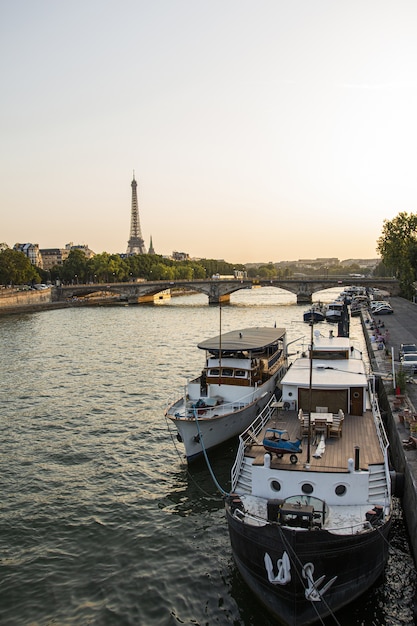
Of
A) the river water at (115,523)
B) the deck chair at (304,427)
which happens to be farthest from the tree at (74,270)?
the deck chair at (304,427)

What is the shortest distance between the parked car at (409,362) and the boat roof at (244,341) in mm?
7427

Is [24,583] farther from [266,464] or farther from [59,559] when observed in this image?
[266,464]

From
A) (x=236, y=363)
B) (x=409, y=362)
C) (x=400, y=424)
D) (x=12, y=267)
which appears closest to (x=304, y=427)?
(x=400, y=424)

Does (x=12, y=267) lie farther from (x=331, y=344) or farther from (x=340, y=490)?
(x=340, y=490)

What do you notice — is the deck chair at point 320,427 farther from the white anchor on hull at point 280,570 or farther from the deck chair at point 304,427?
the white anchor on hull at point 280,570

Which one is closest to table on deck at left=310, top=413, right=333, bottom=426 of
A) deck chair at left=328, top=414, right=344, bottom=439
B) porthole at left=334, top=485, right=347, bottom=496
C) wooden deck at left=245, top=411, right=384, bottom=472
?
deck chair at left=328, top=414, right=344, bottom=439

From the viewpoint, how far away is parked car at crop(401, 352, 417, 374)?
32.7m

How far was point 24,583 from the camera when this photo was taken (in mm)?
15961

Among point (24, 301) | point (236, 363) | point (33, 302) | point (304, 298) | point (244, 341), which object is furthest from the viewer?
point (304, 298)

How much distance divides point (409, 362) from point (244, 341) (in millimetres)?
10645

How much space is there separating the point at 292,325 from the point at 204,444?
5112cm

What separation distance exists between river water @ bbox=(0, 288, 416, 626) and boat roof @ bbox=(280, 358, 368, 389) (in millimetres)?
4836

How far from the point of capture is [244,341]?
96.6 ft

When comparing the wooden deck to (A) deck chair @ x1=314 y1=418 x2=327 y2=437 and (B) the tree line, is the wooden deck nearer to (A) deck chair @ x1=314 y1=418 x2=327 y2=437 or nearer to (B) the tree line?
(A) deck chair @ x1=314 y1=418 x2=327 y2=437
